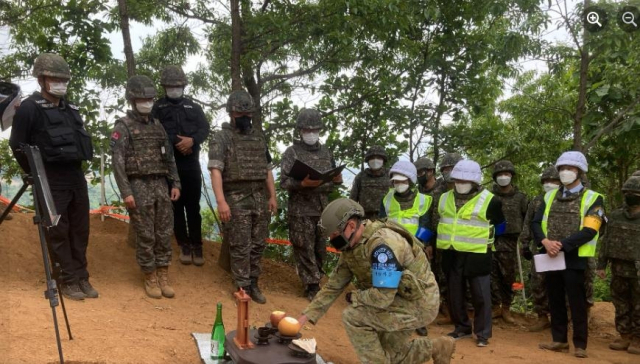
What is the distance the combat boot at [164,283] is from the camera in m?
6.25

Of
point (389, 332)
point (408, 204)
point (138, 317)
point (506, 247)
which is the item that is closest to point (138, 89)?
point (138, 317)

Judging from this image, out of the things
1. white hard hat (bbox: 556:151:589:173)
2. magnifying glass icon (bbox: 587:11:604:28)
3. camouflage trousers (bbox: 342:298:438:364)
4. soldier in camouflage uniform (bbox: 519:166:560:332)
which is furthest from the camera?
magnifying glass icon (bbox: 587:11:604:28)

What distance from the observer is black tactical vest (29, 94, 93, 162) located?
18.4 ft

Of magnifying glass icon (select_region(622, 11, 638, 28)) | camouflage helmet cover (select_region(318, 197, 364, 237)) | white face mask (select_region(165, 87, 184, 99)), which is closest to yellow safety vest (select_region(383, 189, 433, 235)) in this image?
camouflage helmet cover (select_region(318, 197, 364, 237))

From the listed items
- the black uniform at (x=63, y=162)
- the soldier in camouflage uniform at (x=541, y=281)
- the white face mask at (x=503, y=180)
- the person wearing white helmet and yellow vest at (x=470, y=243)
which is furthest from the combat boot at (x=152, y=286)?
the white face mask at (x=503, y=180)

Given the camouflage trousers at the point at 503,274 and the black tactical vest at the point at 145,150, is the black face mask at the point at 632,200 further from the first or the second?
the black tactical vest at the point at 145,150

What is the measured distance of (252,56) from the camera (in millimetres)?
7750

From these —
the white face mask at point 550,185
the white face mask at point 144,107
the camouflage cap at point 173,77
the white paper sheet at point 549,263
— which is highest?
the camouflage cap at point 173,77

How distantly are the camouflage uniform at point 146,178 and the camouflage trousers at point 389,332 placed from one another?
255 centimetres

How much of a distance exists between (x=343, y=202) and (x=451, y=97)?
536 cm

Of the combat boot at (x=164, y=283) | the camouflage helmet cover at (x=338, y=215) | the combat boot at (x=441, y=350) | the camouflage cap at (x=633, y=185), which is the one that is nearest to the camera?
the camouflage helmet cover at (x=338, y=215)

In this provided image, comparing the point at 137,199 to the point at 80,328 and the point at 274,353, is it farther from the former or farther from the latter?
the point at 274,353

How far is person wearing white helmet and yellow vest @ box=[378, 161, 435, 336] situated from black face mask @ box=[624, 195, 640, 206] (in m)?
2.00

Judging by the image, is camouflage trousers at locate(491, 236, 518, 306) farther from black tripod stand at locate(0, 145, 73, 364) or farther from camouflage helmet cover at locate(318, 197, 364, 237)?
black tripod stand at locate(0, 145, 73, 364)
